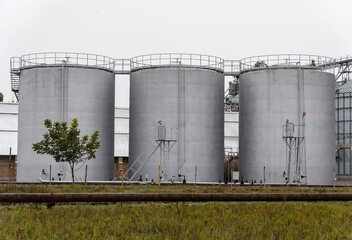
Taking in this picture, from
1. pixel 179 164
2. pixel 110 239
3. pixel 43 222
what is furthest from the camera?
pixel 179 164

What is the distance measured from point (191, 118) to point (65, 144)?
31.5ft

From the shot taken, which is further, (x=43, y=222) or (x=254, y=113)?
(x=254, y=113)

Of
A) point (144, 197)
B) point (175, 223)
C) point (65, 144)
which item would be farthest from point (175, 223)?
point (65, 144)

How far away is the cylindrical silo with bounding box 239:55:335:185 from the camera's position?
41125 mm

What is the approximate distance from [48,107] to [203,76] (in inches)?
479

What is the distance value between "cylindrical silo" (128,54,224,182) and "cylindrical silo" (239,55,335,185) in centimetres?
267

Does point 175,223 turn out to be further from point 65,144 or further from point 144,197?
point 65,144

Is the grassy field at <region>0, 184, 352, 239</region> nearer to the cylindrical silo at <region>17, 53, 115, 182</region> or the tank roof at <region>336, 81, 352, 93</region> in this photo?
the cylindrical silo at <region>17, 53, 115, 182</region>

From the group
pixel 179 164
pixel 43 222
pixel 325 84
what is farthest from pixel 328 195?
pixel 325 84

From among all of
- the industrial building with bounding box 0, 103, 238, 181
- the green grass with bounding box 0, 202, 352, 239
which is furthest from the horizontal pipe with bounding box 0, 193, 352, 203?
the industrial building with bounding box 0, 103, 238, 181

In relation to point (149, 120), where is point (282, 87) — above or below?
above

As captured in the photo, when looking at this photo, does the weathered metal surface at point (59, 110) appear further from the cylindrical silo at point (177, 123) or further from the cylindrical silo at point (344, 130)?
the cylindrical silo at point (344, 130)

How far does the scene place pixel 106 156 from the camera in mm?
43500

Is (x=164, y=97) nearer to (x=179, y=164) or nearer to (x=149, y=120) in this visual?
(x=149, y=120)
